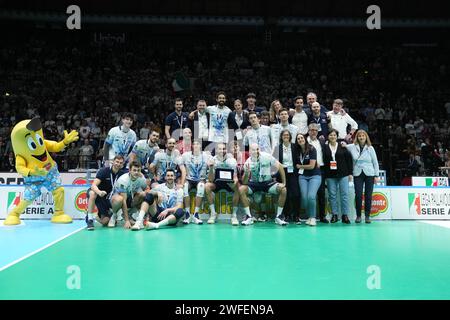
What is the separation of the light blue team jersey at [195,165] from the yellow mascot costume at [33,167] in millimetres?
2611

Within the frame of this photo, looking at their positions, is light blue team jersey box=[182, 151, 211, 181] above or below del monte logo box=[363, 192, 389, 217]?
above

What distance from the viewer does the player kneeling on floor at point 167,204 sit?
7.95 metres

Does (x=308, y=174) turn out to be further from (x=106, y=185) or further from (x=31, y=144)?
(x=31, y=144)

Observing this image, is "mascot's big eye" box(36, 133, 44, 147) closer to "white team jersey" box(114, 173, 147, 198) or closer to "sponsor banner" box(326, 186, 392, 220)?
"white team jersey" box(114, 173, 147, 198)

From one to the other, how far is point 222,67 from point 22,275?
2007 centimetres

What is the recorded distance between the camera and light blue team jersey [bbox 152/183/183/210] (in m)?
8.09

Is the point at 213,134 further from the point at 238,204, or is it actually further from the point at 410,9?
the point at 410,9

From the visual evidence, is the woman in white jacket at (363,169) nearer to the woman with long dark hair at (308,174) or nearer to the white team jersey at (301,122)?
the woman with long dark hair at (308,174)

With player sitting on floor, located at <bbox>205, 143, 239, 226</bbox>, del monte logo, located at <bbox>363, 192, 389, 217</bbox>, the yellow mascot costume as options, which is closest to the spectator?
the yellow mascot costume

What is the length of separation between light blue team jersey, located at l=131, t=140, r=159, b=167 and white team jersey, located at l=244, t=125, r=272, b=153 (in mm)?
2165

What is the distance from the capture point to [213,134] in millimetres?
9242

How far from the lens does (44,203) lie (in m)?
9.39

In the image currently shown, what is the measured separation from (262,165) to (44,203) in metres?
5.33
